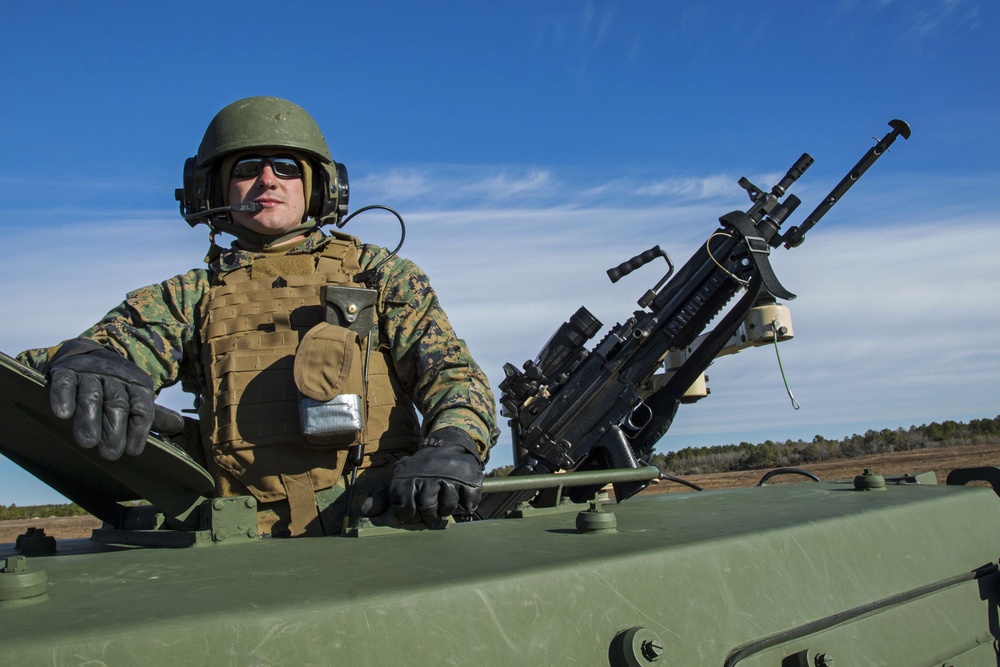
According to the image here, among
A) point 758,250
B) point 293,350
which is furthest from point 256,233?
point 758,250

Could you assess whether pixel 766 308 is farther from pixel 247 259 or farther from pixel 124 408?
pixel 124 408

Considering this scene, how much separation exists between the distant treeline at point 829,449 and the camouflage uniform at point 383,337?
1639cm

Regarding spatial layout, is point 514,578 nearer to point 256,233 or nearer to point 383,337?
point 383,337

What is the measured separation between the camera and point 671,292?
27.5ft

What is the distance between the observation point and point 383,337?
3.12 m

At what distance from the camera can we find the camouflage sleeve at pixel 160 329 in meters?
2.99

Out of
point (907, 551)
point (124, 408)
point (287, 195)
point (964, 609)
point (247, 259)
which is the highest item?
point (287, 195)

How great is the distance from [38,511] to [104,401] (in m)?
16.6

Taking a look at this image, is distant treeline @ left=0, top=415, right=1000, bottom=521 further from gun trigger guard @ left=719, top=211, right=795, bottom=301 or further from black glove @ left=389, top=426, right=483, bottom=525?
black glove @ left=389, top=426, right=483, bottom=525

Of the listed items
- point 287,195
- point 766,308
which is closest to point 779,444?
point 766,308

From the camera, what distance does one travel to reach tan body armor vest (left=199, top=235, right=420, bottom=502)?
285cm

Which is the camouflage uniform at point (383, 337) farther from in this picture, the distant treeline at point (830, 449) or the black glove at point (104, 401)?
the distant treeline at point (830, 449)

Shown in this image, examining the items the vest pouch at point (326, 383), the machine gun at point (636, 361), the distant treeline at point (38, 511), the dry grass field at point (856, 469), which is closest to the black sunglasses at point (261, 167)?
the vest pouch at point (326, 383)

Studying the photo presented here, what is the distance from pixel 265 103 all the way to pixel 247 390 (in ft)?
3.52
